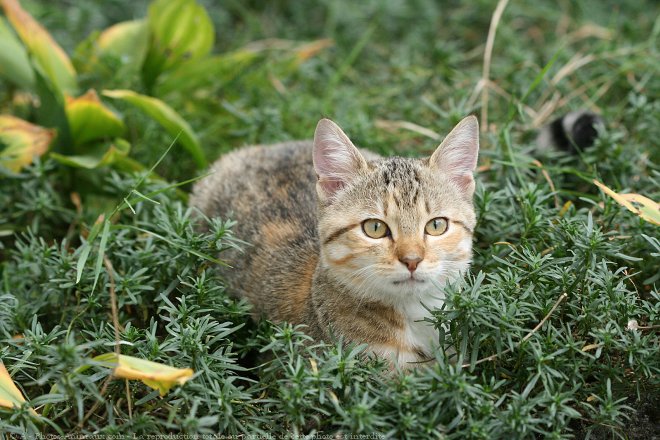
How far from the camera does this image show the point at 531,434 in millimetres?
3189

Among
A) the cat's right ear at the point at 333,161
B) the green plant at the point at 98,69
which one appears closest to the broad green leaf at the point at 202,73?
the green plant at the point at 98,69

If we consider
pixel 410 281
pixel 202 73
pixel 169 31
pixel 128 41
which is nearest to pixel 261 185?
pixel 410 281

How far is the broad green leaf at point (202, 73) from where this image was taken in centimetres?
595

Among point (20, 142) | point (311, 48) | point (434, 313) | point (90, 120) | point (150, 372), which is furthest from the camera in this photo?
point (311, 48)

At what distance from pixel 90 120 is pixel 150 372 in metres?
2.64

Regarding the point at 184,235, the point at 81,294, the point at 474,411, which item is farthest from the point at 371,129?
the point at 474,411

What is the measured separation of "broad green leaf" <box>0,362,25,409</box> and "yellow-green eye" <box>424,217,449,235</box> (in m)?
2.00

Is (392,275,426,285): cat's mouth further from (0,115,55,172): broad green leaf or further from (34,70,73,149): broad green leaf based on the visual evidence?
(34,70,73,149): broad green leaf

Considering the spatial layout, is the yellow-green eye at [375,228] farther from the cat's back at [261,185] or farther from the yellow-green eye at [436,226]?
the cat's back at [261,185]

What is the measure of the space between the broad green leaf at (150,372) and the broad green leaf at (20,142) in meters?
2.15

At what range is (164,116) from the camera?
16.9 ft

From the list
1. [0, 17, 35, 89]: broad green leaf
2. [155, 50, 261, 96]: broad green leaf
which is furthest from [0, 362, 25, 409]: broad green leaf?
[155, 50, 261, 96]: broad green leaf

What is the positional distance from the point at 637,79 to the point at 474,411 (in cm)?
390

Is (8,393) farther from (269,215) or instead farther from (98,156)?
(98,156)
